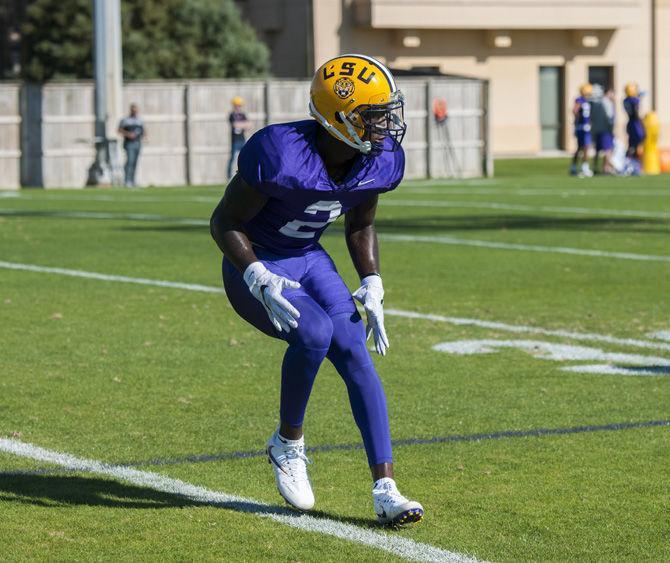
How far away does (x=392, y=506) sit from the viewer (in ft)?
17.6

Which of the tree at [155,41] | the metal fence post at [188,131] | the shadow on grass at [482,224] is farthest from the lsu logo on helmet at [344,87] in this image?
the tree at [155,41]

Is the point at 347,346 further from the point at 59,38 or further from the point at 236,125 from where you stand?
the point at 59,38

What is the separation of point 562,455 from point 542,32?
4463 centimetres

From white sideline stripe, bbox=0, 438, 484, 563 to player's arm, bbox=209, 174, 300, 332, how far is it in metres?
0.68

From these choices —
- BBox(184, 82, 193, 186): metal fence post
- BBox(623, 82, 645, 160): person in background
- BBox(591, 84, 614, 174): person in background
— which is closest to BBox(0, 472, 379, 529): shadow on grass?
BBox(184, 82, 193, 186): metal fence post

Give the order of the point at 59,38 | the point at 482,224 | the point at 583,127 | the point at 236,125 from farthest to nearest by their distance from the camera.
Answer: the point at 59,38 < the point at 583,127 < the point at 236,125 < the point at 482,224

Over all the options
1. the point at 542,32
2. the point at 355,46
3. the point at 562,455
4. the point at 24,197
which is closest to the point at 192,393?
the point at 562,455

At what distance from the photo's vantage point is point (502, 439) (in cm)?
700

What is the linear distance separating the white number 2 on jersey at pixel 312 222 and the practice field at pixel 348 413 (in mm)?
995

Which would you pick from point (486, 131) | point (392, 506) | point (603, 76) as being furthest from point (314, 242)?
point (603, 76)

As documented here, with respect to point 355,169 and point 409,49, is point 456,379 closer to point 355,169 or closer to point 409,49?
point 355,169

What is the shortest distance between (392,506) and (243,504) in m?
0.70

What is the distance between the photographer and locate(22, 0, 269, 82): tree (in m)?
43.2

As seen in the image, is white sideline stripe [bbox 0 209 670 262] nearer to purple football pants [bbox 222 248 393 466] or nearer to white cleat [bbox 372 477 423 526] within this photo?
purple football pants [bbox 222 248 393 466]
